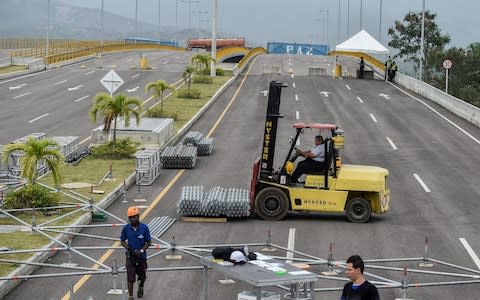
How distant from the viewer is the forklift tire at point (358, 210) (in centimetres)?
2156

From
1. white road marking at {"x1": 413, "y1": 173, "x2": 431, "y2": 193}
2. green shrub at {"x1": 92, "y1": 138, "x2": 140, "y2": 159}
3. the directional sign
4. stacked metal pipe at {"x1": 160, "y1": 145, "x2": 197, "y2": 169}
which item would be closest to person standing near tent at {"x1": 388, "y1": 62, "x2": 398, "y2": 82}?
the directional sign

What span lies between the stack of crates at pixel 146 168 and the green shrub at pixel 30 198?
484 centimetres

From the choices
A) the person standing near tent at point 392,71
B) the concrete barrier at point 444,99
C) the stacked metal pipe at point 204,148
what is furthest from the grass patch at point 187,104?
the person standing near tent at point 392,71

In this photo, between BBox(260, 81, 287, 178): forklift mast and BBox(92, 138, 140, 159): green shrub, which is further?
BBox(92, 138, 140, 159): green shrub

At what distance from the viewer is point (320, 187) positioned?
844 inches

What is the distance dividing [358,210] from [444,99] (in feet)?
98.0

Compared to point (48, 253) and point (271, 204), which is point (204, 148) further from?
point (48, 253)

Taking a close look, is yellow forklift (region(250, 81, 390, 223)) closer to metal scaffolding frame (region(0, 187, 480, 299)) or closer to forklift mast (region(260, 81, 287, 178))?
forklift mast (region(260, 81, 287, 178))

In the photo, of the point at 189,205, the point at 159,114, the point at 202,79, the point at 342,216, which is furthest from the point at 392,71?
the point at 189,205

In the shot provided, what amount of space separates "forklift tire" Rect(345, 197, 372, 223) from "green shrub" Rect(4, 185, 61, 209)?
7.29 m

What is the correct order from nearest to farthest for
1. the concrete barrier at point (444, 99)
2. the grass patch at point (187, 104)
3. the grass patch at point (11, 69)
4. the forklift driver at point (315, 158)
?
the forklift driver at point (315, 158)
the grass patch at point (187, 104)
the concrete barrier at point (444, 99)
the grass patch at point (11, 69)

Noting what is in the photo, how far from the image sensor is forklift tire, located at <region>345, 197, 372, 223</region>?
21.6 m

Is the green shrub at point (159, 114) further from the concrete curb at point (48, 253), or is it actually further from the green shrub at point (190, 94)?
the concrete curb at point (48, 253)

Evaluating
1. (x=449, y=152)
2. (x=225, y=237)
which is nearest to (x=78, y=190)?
(x=225, y=237)
